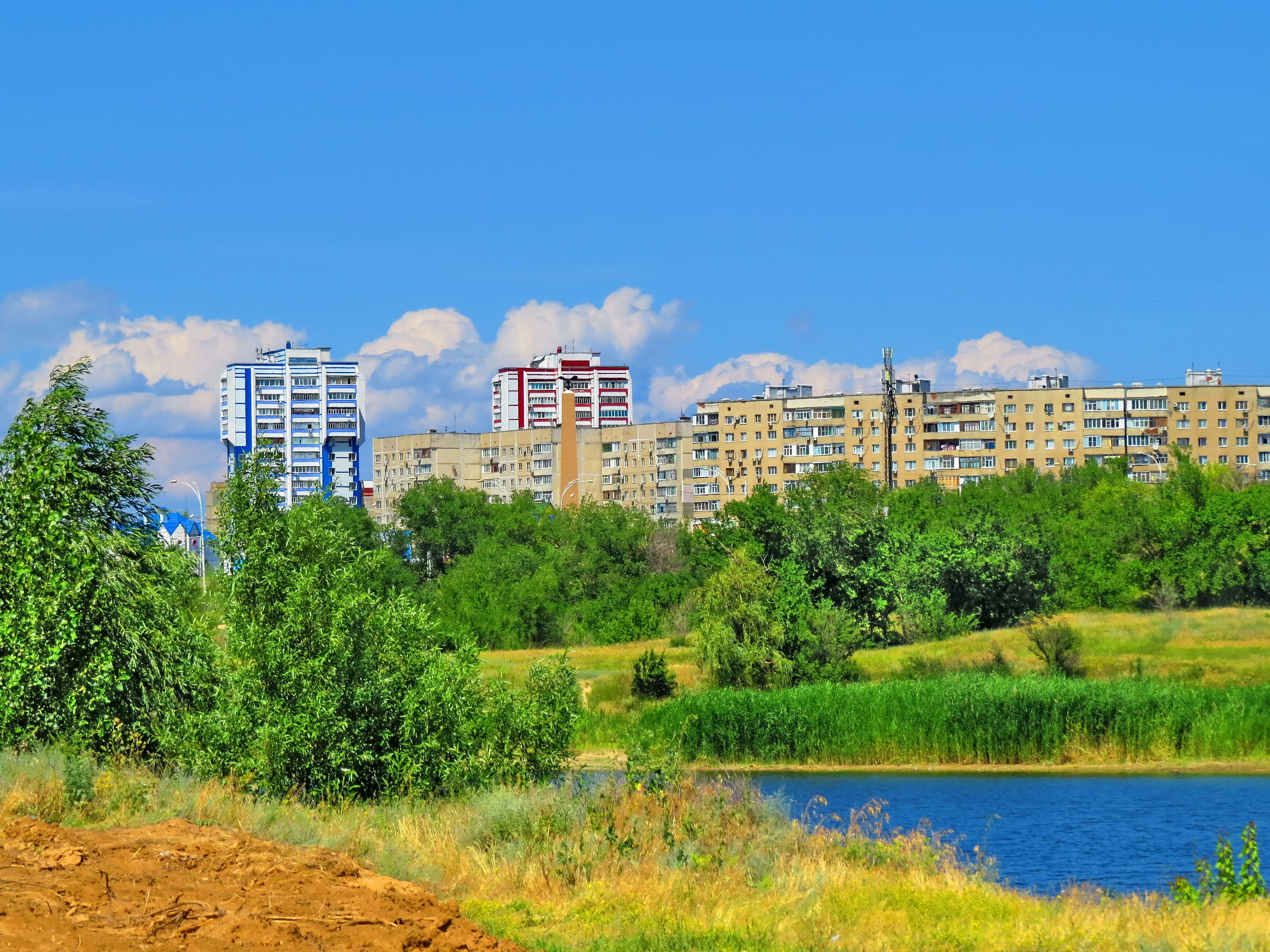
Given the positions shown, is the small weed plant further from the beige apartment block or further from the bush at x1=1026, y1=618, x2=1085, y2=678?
the beige apartment block

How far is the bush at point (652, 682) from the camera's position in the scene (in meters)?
52.4

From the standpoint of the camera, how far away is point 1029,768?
1585 inches

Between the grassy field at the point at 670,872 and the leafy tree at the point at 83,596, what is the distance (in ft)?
→ 9.04

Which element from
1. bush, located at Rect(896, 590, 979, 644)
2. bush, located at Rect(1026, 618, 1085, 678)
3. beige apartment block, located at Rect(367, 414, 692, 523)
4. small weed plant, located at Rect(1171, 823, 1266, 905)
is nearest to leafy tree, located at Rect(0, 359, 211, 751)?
small weed plant, located at Rect(1171, 823, 1266, 905)

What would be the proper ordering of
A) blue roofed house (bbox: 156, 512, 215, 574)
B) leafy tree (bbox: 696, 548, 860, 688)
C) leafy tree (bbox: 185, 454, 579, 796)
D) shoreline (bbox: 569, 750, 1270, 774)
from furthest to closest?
leafy tree (bbox: 696, 548, 860, 688)
shoreline (bbox: 569, 750, 1270, 774)
blue roofed house (bbox: 156, 512, 215, 574)
leafy tree (bbox: 185, 454, 579, 796)

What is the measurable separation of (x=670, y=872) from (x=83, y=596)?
12.1 metres

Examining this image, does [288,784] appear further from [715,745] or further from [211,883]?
[715,745]

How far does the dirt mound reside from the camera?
10.4 metres

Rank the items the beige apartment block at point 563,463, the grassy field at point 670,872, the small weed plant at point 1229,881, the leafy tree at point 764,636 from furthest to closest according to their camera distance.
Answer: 1. the beige apartment block at point 563,463
2. the leafy tree at point 764,636
3. the small weed plant at point 1229,881
4. the grassy field at point 670,872

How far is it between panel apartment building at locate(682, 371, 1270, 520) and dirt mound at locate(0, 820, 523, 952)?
445ft

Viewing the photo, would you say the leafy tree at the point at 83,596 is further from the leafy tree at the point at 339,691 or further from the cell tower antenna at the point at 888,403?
the cell tower antenna at the point at 888,403

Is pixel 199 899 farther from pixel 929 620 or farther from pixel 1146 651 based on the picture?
pixel 929 620

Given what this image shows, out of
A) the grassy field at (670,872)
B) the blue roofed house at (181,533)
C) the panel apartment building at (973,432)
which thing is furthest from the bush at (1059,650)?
the panel apartment building at (973,432)

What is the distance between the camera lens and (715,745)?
4356 centimetres
